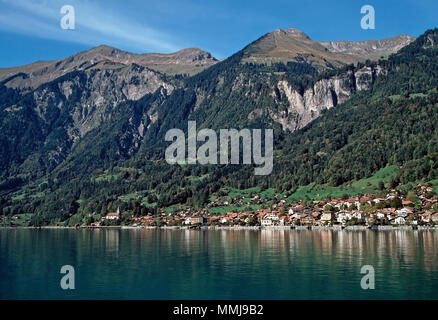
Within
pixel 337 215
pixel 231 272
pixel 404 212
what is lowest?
pixel 231 272

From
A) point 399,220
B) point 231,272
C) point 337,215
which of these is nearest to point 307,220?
point 337,215

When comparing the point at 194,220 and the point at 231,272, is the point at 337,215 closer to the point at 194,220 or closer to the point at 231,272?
the point at 194,220

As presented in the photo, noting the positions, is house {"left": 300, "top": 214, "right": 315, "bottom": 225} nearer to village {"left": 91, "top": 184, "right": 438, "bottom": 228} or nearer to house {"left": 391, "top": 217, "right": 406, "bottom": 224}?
village {"left": 91, "top": 184, "right": 438, "bottom": 228}

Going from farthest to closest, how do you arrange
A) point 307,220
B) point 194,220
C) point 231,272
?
point 194,220, point 307,220, point 231,272

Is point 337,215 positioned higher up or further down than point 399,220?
higher up

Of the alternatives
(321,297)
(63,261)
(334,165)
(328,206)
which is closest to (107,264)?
(63,261)

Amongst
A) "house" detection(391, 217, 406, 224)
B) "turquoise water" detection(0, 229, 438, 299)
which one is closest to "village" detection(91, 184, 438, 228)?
"house" detection(391, 217, 406, 224)
